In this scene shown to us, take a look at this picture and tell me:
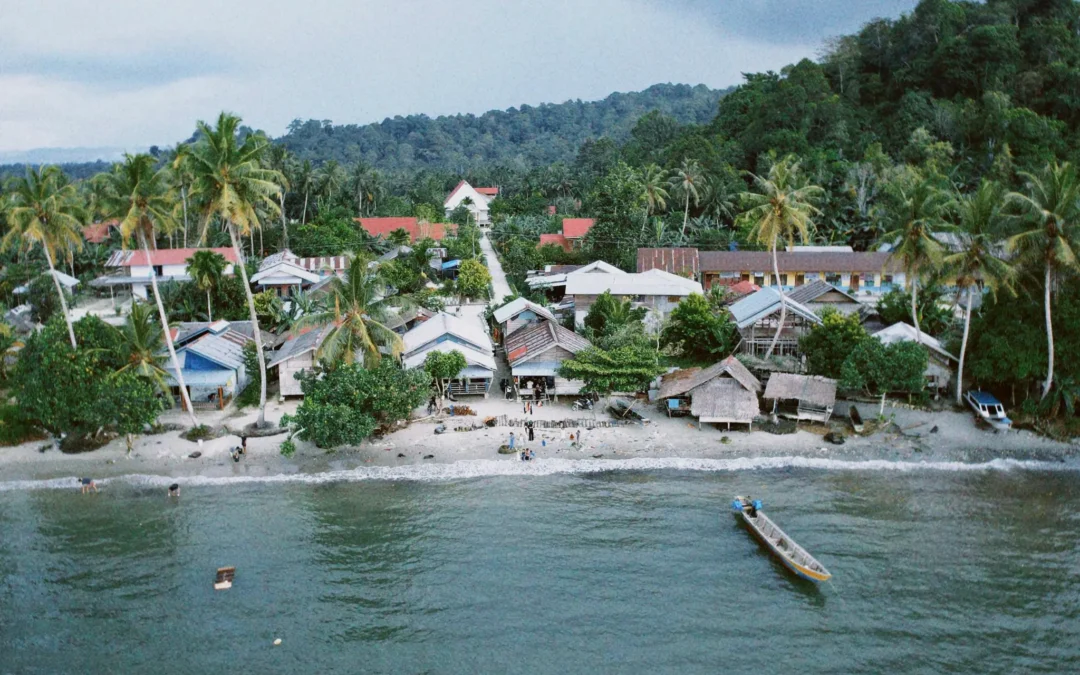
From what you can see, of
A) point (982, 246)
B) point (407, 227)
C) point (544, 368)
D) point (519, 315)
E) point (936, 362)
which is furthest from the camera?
point (407, 227)

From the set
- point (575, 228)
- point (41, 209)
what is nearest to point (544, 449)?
point (41, 209)

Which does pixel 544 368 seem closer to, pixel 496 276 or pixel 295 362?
pixel 295 362

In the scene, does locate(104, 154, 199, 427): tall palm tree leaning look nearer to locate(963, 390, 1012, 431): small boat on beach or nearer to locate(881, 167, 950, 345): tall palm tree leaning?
locate(881, 167, 950, 345): tall palm tree leaning

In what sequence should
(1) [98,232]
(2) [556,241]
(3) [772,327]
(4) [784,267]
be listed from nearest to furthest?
1. (3) [772,327]
2. (4) [784,267]
3. (2) [556,241]
4. (1) [98,232]

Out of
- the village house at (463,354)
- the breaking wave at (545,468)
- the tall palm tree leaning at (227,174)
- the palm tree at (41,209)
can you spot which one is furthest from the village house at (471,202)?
the breaking wave at (545,468)

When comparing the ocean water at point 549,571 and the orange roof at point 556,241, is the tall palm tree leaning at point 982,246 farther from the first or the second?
the orange roof at point 556,241

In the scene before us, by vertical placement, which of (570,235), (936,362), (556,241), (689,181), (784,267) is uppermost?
(689,181)

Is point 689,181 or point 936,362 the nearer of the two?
point 936,362
